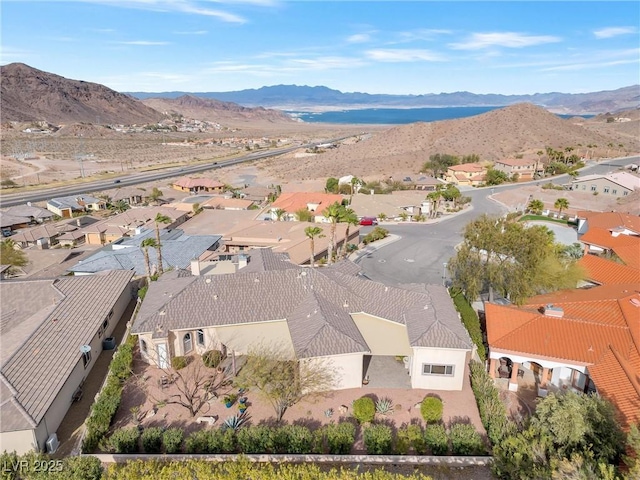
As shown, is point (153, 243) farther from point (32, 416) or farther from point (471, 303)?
point (471, 303)

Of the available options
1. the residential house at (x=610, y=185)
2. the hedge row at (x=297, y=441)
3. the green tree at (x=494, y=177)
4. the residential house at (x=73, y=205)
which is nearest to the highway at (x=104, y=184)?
the residential house at (x=73, y=205)

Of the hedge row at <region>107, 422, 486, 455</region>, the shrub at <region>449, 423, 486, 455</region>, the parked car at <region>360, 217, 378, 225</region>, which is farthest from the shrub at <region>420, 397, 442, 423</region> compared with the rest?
the parked car at <region>360, 217, 378, 225</region>

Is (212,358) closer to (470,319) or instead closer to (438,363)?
(438,363)

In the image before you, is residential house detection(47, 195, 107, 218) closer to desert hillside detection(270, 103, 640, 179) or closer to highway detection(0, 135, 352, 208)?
highway detection(0, 135, 352, 208)

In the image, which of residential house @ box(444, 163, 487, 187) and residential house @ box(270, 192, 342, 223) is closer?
residential house @ box(270, 192, 342, 223)

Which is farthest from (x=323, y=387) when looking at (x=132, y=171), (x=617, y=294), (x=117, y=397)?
(x=132, y=171)

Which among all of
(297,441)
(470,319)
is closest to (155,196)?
(470,319)

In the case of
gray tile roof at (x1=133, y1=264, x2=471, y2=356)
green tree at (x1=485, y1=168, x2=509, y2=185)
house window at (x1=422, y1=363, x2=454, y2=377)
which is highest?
gray tile roof at (x1=133, y1=264, x2=471, y2=356)

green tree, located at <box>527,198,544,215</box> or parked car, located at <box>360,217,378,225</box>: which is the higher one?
green tree, located at <box>527,198,544,215</box>
